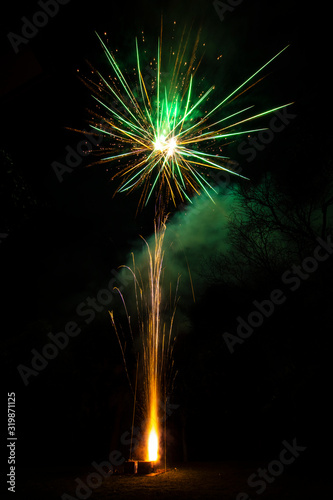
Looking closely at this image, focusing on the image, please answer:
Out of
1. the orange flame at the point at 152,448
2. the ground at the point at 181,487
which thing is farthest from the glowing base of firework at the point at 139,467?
the orange flame at the point at 152,448

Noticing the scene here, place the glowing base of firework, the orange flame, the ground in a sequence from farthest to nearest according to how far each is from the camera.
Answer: the orange flame → the glowing base of firework → the ground

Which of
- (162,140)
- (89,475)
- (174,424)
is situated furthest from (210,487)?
(162,140)

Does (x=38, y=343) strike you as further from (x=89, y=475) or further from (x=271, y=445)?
(x=271, y=445)

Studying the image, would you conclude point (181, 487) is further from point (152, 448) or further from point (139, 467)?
point (152, 448)

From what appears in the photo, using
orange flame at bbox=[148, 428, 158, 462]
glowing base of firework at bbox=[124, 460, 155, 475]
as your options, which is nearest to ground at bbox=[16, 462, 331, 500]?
glowing base of firework at bbox=[124, 460, 155, 475]

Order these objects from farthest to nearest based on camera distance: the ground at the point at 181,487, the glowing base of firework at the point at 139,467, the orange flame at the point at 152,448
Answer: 1. the orange flame at the point at 152,448
2. the glowing base of firework at the point at 139,467
3. the ground at the point at 181,487

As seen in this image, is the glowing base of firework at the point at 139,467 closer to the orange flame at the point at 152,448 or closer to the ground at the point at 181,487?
the ground at the point at 181,487

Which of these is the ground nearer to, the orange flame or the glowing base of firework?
the glowing base of firework

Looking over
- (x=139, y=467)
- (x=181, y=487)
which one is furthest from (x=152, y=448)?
(x=181, y=487)
